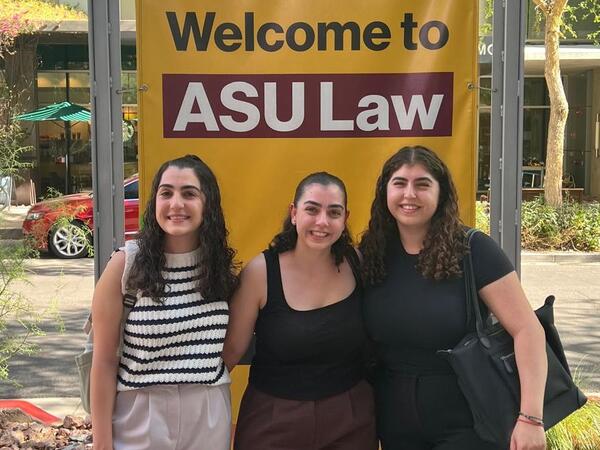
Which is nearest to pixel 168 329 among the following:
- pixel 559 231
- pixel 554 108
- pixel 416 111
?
pixel 416 111

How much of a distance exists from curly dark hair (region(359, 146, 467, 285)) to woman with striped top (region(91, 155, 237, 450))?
502mm

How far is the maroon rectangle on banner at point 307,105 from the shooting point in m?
3.31

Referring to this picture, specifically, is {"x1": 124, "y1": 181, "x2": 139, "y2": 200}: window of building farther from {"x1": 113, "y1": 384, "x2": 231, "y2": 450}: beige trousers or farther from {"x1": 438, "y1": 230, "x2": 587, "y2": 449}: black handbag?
{"x1": 438, "y1": 230, "x2": 587, "y2": 449}: black handbag

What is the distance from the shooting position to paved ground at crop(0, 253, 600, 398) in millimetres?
6398

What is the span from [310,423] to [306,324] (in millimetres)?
319

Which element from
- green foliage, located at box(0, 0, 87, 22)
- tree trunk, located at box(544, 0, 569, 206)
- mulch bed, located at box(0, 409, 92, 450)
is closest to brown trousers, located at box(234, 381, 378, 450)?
mulch bed, located at box(0, 409, 92, 450)

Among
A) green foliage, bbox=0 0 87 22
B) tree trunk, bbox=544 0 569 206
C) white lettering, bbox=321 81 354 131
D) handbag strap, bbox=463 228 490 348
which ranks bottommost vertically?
handbag strap, bbox=463 228 490 348

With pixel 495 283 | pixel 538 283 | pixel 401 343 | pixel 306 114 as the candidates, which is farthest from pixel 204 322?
pixel 538 283

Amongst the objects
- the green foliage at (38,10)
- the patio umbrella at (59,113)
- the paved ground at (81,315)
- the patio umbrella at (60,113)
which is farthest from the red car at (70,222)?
the green foliage at (38,10)

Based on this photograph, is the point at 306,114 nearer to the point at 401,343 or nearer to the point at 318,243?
the point at 318,243

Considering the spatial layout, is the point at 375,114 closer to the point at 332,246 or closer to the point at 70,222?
the point at 332,246

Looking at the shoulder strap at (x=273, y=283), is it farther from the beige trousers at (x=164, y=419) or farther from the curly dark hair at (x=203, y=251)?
the beige trousers at (x=164, y=419)

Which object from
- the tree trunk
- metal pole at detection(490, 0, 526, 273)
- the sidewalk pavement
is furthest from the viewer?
the tree trunk

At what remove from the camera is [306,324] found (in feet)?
7.87
